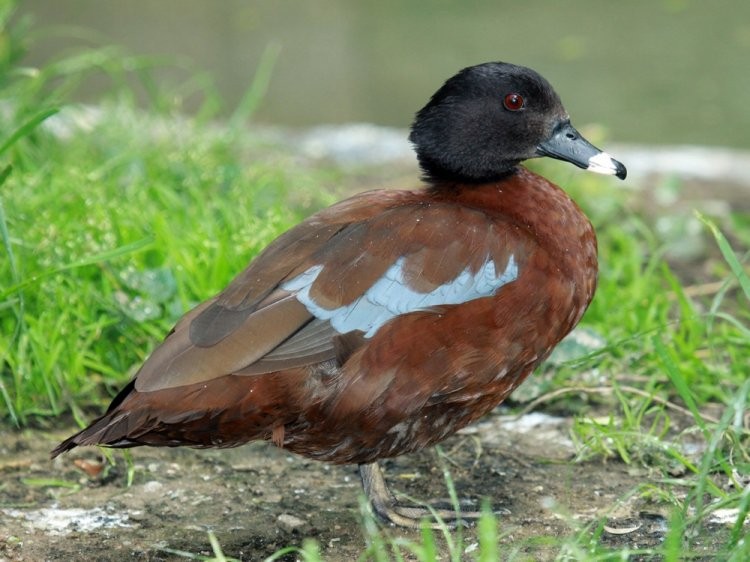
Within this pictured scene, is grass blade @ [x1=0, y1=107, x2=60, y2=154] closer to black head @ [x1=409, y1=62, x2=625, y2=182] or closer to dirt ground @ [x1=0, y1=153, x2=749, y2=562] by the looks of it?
dirt ground @ [x1=0, y1=153, x2=749, y2=562]

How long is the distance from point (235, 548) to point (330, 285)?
79cm

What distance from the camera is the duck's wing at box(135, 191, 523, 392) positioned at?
3.25 m

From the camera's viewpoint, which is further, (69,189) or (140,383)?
(69,189)

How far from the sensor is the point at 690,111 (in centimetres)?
856

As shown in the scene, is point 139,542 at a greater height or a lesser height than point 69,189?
lesser

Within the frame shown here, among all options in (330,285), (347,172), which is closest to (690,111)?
(347,172)

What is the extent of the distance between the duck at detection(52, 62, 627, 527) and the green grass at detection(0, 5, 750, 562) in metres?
0.34

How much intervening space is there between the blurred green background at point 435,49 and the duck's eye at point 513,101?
4.37m

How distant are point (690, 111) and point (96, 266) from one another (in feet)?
17.5

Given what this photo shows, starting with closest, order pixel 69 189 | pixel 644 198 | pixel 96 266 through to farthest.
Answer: pixel 96 266 < pixel 69 189 < pixel 644 198

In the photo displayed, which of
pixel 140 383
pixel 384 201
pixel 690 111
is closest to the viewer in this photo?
pixel 140 383

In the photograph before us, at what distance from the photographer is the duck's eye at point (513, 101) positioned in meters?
3.82

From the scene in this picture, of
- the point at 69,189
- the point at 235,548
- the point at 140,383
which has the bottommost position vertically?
the point at 235,548

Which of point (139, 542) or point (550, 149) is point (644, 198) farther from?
point (139, 542)
